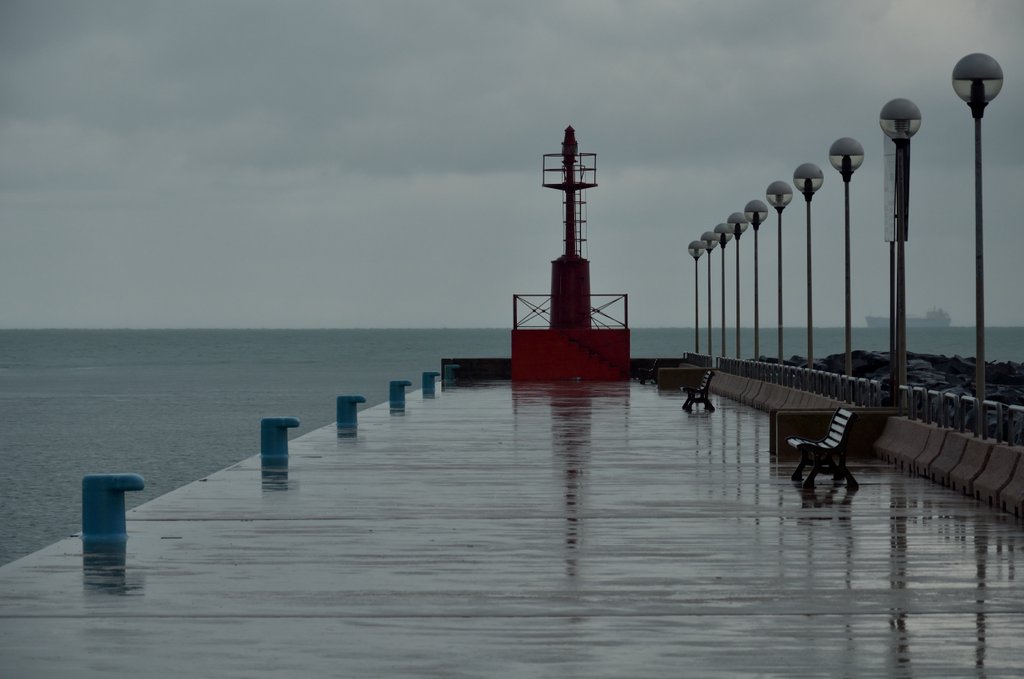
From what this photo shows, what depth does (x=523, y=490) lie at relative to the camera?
18281 mm

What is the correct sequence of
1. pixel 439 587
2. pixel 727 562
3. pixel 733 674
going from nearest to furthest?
pixel 733 674, pixel 439 587, pixel 727 562

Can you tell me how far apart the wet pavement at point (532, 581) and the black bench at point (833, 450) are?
31cm

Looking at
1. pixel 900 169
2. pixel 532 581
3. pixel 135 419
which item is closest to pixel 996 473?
pixel 532 581

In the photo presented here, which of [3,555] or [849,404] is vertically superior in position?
[849,404]

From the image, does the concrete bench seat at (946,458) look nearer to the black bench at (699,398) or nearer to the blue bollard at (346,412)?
the blue bollard at (346,412)

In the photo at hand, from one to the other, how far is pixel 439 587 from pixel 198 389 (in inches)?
3386

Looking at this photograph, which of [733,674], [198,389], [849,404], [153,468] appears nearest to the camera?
[733,674]

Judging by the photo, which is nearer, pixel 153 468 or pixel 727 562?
pixel 727 562

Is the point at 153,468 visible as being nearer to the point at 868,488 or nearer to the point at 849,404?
the point at 849,404

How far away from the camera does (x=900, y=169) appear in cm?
2309

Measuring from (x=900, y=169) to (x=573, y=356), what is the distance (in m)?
28.3

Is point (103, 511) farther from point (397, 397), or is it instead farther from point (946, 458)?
point (397, 397)

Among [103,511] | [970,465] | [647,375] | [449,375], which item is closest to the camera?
[103,511]

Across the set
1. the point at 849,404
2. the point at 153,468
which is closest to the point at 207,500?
the point at 849,404
